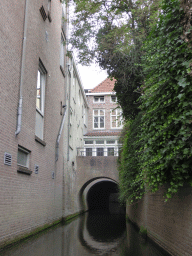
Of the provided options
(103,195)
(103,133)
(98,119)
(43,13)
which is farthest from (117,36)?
(103,195)

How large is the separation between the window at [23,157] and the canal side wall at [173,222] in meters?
4.16

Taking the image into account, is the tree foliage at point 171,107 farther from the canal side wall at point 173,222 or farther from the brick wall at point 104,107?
the brick wall at point 104,107

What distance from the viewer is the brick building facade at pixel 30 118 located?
7.25 m

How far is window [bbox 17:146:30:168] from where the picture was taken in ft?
28.0

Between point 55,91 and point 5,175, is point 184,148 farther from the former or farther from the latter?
point 55,91

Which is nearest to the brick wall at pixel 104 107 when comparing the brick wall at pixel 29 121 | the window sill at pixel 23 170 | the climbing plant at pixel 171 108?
the brick wall at pixel 29 121

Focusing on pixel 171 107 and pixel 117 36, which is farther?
pixel 117 36

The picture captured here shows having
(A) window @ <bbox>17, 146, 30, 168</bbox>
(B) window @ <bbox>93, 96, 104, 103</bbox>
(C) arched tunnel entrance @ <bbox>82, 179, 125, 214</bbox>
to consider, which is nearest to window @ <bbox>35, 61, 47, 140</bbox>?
(A) window @ <bbox>17, 146, 30, 168</bbox>

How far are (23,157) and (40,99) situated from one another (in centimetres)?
318

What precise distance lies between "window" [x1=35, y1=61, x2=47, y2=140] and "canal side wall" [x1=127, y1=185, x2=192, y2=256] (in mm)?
5002

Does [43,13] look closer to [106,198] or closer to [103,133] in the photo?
[103,133]

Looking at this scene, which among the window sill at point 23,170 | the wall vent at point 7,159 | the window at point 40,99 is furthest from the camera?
the window at point 40,99

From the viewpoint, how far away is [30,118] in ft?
30.9

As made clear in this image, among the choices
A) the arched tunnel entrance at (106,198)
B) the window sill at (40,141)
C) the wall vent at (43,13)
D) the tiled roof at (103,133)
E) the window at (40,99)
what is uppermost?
the wall vent at (43,13)
